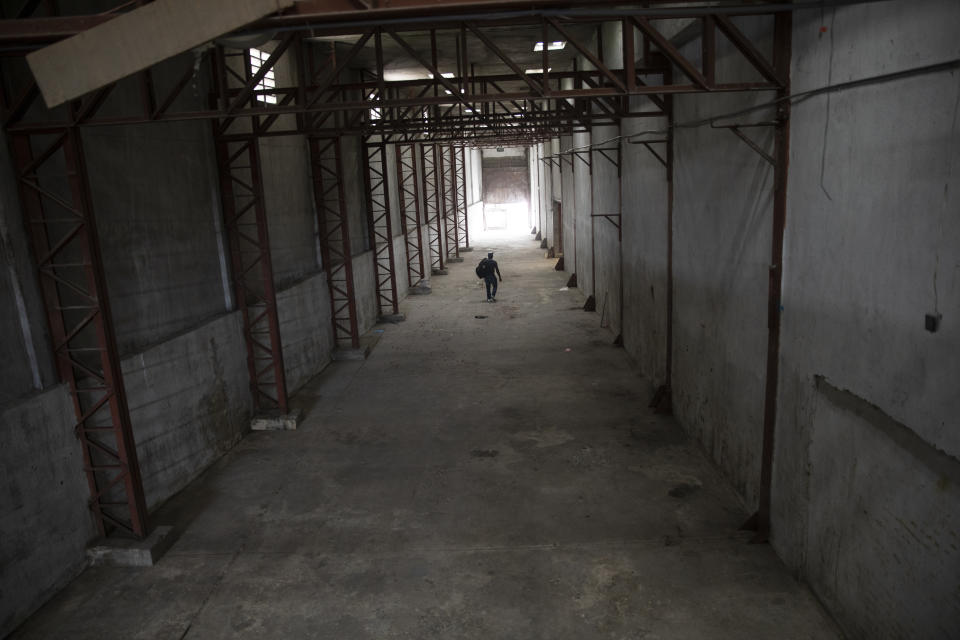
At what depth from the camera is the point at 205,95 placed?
11.3m

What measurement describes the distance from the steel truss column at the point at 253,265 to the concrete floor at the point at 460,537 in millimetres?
1085

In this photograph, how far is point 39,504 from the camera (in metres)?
7.24

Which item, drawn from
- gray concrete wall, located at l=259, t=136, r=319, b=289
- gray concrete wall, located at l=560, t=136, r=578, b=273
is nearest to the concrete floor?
gray concrete wall, located at l=259, t=136, r=319, b=289

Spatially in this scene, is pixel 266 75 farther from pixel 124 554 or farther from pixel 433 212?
pixel 433 212

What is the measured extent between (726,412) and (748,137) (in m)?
3.78

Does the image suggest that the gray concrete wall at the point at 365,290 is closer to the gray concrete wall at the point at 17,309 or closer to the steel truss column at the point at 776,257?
the gray concrete wall at the point at 17,309

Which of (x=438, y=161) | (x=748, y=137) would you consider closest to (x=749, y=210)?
A: (x=748, y=137)

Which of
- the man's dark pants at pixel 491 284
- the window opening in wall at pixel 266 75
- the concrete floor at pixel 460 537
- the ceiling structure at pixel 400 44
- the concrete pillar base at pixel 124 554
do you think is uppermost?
the window opening in wall at pixel 266 75

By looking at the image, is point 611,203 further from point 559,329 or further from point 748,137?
point 748,137

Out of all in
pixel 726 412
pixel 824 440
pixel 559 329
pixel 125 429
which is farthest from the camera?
pixel 559 329

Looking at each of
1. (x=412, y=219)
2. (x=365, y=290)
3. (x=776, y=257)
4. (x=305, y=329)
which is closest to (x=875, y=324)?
(x=776, y=257)

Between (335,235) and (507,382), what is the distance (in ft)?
22.8

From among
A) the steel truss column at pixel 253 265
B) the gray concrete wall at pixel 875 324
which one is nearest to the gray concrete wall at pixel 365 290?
the steel truss column at pixel 253 265

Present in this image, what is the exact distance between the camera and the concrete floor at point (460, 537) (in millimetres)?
6664
